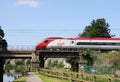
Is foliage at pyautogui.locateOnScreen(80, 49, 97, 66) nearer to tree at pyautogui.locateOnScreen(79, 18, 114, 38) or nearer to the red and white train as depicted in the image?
the red and white train

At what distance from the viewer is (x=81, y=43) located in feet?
355

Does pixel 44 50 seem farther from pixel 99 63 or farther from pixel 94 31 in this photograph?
pixel 94 31

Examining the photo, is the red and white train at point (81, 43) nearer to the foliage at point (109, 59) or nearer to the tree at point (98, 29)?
the foliage at point (109, 59)

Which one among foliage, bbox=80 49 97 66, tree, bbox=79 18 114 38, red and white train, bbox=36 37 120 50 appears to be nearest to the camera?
foliage, bbox=80 49 97 66

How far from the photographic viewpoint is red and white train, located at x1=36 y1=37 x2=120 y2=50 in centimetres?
10806

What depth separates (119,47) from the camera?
352ft

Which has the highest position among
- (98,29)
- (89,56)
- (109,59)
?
(98,29)

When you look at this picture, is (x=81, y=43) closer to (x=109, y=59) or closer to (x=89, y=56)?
(x=89, y=56)

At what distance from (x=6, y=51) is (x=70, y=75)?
6861cm

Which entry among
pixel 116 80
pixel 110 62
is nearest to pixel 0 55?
pixel 110 62

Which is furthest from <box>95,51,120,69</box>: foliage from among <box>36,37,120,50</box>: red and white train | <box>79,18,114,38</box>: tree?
<box>79,18,114,38</box>: tree

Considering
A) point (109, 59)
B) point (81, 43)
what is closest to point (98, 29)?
point (81, 43)

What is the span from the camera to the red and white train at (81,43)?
108062 mm

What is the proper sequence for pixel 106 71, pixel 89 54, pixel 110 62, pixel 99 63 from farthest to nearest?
1. pixel 89 54
2. pixel 99 63
3. pixel 110 62
4. pixel 106 71
